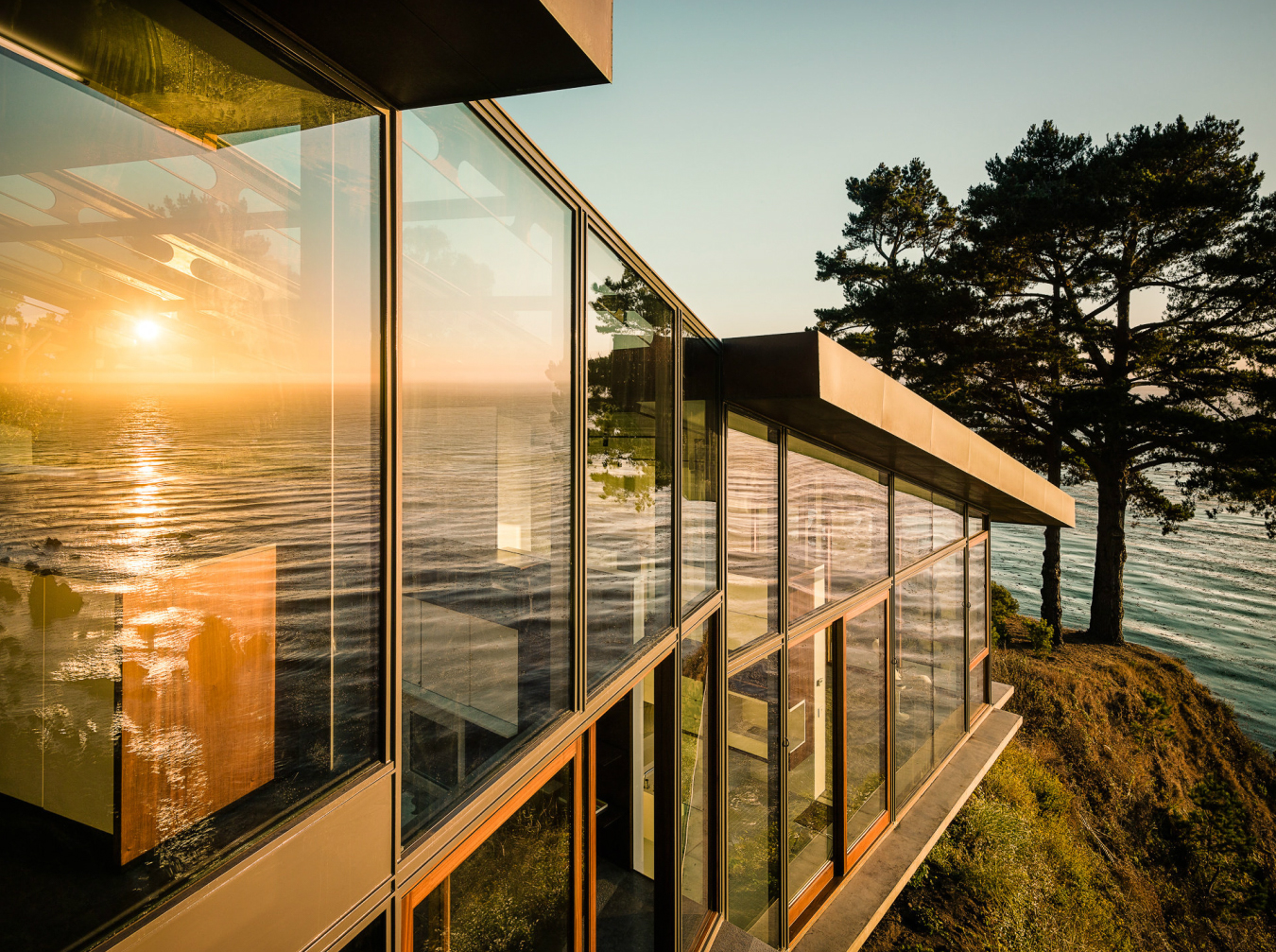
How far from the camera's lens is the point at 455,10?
1.11 metres

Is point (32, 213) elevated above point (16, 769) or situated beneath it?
elevated above

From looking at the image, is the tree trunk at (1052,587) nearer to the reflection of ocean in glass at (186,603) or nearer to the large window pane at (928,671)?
the large window pane at (928,671)

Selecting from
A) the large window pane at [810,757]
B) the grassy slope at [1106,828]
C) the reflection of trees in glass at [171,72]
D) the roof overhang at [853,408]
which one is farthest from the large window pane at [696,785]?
the grassy slope at [1106,828]

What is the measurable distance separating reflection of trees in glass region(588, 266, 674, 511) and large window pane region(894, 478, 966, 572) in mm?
4483

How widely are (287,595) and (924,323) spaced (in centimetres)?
1827

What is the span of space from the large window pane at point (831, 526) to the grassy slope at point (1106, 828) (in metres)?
4.65

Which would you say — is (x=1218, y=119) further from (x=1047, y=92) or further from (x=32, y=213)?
(x=32, y=213)

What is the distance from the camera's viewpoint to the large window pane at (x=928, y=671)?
7203 millimetres

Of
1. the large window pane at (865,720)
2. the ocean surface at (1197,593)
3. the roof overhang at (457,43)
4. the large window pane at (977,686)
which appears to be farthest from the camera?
the ocean surface at (1197,593)

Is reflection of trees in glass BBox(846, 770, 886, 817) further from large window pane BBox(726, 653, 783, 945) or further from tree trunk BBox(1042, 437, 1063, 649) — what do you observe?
tree trunk BBox(1042, 437, 1063, 649)

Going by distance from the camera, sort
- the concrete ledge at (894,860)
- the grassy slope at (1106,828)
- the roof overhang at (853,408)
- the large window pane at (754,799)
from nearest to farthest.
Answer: the roof overhang at (853,408) < the large window pane at (754,799) < the concrete ledge at (894,860) < the grassy slope at (1106,828)

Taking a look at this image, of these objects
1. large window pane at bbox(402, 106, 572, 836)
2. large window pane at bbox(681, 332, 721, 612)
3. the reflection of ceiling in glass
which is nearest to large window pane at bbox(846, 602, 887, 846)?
large window pane at bbox(681, 332, 721, 612)

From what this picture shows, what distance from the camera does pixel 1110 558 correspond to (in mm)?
17469

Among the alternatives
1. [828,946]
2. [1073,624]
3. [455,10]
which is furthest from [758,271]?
[1073,624]
